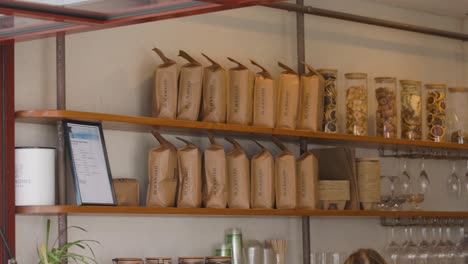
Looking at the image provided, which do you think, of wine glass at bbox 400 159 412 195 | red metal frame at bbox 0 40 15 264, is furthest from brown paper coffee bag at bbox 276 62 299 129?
red metal frame at bbox 0 40 15 264

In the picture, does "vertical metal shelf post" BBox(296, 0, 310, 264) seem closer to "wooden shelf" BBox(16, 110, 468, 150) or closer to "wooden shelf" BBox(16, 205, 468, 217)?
"wooden shelf" BBox(16, 110, 468, 150)

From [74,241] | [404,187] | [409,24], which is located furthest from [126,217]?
[409,24]

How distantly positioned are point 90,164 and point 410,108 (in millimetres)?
1920

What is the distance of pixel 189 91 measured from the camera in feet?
13.6

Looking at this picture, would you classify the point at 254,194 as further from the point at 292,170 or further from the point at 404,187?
the point at 404,187

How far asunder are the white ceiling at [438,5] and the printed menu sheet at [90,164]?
2.14m

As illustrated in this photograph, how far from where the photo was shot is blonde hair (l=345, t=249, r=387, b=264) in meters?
4.75

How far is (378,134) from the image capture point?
498cm

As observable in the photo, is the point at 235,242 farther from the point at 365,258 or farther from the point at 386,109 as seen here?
the point at 386,109

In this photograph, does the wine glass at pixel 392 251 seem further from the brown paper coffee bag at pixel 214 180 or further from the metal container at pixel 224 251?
the brown paper coffee bag at pixel 214 180

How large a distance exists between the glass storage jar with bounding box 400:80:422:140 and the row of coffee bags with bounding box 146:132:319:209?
2.26 feet

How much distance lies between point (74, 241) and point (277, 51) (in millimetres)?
1485

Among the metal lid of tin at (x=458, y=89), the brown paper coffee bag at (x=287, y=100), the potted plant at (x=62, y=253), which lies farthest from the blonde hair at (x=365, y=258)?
the potted plant at (x=62, y=253)

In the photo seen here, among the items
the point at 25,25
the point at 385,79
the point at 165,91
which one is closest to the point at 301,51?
the point at 385,79
